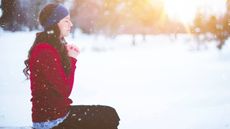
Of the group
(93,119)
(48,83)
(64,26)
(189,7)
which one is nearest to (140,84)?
(93,119)

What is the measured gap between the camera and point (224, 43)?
51.8 ft

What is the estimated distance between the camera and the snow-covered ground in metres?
5.54

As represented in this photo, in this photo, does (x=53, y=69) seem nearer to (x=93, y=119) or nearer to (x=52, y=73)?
(x=52, y=73)

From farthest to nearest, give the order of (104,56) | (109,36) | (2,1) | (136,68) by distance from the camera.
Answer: (109,36) < (104,56) < (136,68) < (2,1)

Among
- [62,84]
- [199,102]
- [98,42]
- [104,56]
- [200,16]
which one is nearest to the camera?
[62,84]

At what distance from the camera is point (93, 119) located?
2545 millimetres

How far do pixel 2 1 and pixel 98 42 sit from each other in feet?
27.3

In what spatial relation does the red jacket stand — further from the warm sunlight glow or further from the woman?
the warm sunlight glow

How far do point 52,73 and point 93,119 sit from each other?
0.51 meters

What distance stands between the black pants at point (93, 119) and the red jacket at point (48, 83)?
12cm

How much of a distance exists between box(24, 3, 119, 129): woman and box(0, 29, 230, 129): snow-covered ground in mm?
2738

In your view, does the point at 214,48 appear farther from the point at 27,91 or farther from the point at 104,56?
the point at 27,91

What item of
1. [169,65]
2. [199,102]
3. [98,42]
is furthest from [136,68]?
[199,102]

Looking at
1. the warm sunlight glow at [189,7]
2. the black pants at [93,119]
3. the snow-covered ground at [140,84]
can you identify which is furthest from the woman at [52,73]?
the warm sunlight glow at [189,7]
